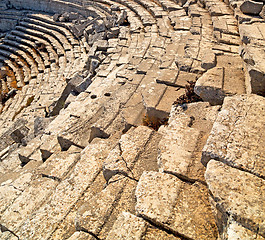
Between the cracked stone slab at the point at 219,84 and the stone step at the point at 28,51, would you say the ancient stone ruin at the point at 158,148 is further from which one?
the stone step at the point at 28,51

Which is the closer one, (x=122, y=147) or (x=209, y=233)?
(x=209, y=233)

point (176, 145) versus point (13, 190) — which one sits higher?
point (176, 145)

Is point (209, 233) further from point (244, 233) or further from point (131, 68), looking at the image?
point (131, 68)

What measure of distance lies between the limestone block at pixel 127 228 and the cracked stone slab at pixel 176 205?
97mm

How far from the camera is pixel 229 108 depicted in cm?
321

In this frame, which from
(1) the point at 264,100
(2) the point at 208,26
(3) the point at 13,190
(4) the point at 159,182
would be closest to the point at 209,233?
(4) the point at 159,182

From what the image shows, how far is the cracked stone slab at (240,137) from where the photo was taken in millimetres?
2586

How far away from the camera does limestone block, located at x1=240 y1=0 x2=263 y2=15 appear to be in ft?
20.8

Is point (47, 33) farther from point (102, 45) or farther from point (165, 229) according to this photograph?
point (165, 229)

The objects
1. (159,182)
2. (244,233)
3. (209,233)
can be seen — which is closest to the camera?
(244,233)

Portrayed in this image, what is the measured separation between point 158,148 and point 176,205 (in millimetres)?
868

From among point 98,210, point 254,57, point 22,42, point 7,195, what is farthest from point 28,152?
point 22,42

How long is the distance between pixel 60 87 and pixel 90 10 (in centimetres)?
735

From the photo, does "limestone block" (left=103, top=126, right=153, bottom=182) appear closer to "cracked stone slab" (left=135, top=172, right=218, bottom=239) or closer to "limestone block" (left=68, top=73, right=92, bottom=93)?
"cracked stone slab" (left=135, top=172, right=218, bottom=239)
